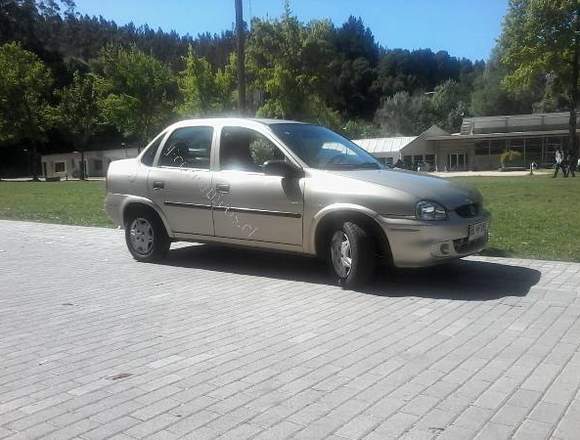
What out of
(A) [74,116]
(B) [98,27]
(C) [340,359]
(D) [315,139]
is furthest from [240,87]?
(B) [98,27]

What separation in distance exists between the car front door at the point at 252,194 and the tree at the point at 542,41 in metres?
39.9

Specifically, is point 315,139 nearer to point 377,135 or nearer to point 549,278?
point 549,278

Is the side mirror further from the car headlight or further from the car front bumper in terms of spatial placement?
the car headlight

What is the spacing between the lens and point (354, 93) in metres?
116

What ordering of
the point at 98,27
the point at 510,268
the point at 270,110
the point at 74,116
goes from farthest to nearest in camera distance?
the point at 98,27
the point at 74,116
the point at 270,110
the point at 510,268

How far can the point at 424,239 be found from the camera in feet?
19.8

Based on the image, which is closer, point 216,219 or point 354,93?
point 216,219

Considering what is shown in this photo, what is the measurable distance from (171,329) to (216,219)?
2427 millimetres

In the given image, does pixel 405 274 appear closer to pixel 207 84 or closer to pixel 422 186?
pixel 422 186

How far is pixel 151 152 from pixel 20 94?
5545cm

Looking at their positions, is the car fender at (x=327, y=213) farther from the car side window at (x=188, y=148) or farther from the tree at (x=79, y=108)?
the tree at (x=79, y=108)

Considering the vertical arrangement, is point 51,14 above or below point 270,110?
above

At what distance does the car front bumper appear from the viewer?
6051 mm

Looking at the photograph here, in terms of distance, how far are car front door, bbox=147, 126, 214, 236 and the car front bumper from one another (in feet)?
7.88
